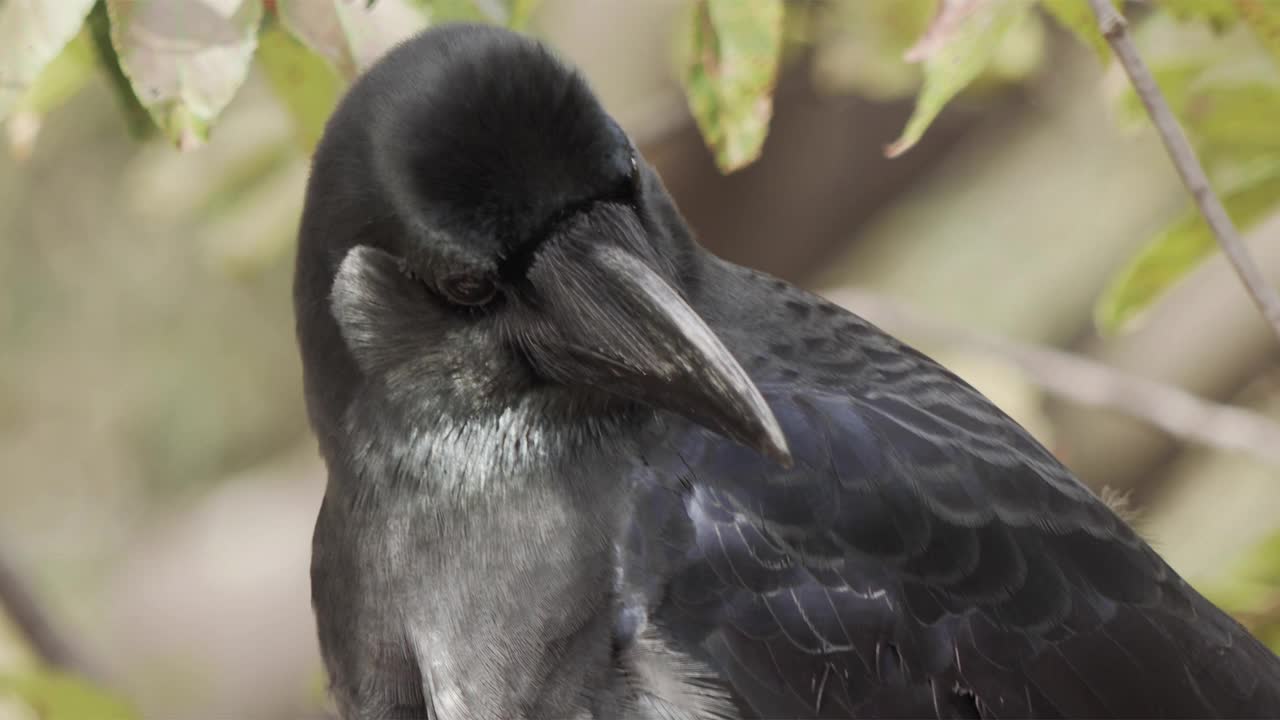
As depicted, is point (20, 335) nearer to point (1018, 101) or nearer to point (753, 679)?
point (1018, 101)

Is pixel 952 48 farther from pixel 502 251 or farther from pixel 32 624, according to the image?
pixel 32 624

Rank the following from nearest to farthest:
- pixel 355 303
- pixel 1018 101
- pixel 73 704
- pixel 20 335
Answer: pixel 355 303, pixel 73 704, pixel 1018 101, pixel 20 335

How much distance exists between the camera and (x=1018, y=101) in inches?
231

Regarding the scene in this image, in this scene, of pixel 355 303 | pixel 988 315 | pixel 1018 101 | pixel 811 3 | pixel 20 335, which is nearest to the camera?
pixel 355 303

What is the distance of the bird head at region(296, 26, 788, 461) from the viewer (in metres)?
1.99

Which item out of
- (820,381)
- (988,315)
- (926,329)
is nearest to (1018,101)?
(988,315)

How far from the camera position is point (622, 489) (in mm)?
2115

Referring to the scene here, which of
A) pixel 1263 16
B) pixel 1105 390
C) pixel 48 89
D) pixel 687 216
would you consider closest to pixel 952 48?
pixel 1263 16

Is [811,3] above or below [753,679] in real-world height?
above

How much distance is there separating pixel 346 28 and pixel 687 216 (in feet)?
11.6

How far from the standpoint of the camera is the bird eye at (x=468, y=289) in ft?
6.72

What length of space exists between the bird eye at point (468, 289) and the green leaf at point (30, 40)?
538mm

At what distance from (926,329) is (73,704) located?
79.6 inches

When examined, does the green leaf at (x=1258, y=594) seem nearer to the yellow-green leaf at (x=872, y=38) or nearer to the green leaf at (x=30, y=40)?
the yellow-green leaf at (x=872, y=38)
